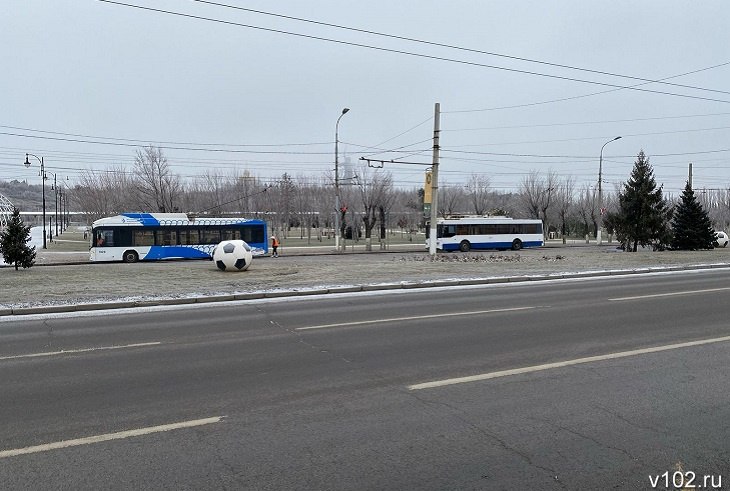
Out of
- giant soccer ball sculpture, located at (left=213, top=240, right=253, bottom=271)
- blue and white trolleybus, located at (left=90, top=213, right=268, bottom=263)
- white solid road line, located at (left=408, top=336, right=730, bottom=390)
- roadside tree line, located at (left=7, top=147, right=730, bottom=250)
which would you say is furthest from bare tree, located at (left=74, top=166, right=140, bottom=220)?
white solid road line, located at (left=408, top=336, right=730, bottom=390)

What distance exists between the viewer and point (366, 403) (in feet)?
17.9

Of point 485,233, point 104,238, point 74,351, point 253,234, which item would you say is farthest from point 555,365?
point 485,233

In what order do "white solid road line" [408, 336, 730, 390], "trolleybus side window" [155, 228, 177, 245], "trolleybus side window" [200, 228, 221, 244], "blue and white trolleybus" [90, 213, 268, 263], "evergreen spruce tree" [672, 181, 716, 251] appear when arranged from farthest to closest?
"evergreen spruce tree" [672, 181, 716, 251], "trolleybus side window" [200, 228, 221, 244], "trolleybus side window" [155, 228, 177, 245], "blue and white trolleybus" [90, 213, 268, 263], "white solid road line" [408, 336, 730, 390]

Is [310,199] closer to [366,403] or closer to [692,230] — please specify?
[692,230]

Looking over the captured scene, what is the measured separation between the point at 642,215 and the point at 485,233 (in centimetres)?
1409

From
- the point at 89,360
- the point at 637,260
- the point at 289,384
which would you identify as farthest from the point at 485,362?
the point at 637,260

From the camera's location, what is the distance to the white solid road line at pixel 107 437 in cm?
429

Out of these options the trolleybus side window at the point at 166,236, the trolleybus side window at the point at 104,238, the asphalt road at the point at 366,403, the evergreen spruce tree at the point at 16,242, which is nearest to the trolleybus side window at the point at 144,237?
the trolleybus side window at the point at 166,236

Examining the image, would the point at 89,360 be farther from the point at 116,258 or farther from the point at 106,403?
the point at 116,258

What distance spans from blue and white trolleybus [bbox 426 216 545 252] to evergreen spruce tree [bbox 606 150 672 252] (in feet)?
39.5

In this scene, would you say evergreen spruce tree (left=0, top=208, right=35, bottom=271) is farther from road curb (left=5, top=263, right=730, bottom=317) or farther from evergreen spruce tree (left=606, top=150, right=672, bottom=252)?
evergreen spruce tree (left=606, top=150, right=672, bottom=252)

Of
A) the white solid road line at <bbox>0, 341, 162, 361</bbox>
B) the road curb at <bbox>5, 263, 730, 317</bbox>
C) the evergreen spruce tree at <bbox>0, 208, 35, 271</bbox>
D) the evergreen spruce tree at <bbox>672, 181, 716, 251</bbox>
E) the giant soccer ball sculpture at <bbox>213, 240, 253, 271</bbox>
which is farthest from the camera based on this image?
the evergreen spruce tree at <bbox>672, 181, 716, 251</bbox>

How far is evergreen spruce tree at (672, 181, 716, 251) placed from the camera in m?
38.8

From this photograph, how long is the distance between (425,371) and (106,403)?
3.68 meters
